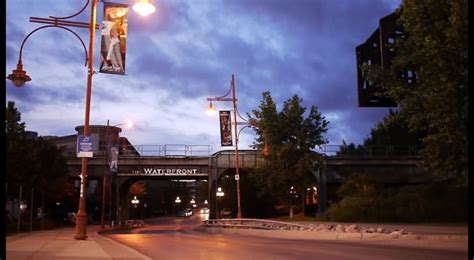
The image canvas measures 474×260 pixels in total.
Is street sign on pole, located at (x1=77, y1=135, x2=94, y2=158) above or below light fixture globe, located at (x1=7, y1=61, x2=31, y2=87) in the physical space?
below

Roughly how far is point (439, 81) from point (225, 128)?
2957 cm

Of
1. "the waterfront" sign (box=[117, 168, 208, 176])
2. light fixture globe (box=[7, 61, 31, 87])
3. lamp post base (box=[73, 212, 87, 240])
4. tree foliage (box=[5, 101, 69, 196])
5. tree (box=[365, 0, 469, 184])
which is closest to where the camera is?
tree (box=[365, 0, 469, 184])

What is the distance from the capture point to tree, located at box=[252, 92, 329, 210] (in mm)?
47159

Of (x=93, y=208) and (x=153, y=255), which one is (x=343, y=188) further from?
(x=93, y=208)

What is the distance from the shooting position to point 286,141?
48.2 metres

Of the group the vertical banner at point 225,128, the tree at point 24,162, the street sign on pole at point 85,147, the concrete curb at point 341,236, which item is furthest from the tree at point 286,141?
the street sign on pole at point 85,147

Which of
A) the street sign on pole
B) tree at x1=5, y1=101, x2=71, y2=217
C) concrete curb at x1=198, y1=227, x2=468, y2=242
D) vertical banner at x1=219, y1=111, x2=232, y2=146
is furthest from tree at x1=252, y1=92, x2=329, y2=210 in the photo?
the street sign on pole

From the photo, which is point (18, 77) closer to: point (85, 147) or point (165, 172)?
point (85, 147)

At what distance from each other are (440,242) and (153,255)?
11036mm

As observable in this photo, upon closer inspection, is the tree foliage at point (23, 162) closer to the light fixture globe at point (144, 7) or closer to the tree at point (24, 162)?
the tree at point (24, 162)

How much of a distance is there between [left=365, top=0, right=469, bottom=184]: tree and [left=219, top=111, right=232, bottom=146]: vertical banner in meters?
26.8

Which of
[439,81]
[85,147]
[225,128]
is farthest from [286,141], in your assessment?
[439,81]

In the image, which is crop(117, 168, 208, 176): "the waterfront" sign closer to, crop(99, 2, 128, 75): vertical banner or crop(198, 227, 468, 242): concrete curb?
crop(198, 227, 468, 242): concrete curb

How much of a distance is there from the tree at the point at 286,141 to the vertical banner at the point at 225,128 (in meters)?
5.64
